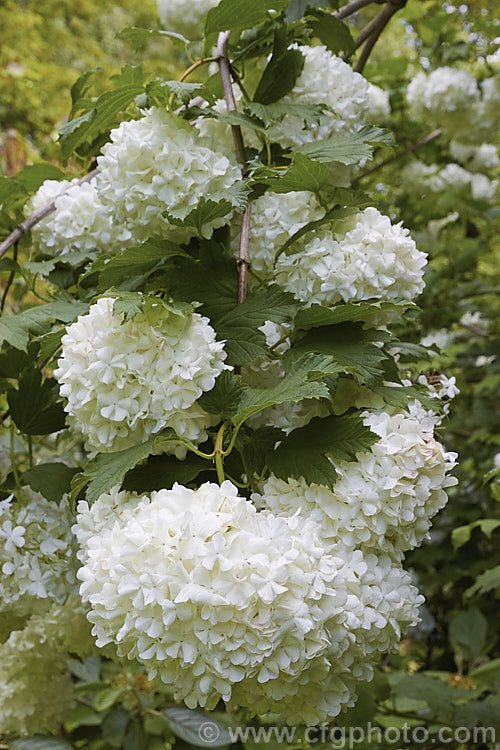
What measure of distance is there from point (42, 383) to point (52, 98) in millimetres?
7160

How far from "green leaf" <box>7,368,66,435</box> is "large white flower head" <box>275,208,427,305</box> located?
0.42 meters

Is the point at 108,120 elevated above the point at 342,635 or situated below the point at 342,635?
above

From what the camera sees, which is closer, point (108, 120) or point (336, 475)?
point (336, 475)

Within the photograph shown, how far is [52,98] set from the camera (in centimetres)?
752

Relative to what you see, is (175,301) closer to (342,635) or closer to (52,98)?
(342,635)

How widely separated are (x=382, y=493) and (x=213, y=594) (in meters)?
0.26

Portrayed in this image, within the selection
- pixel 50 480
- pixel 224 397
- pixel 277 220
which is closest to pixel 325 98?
pixel 277 220

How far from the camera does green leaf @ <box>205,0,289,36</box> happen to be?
1.16 metres

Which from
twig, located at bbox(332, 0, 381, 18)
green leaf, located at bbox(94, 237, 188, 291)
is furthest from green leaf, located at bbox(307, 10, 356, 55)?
green leaf, located at bbox(94, 237, 188, 291)

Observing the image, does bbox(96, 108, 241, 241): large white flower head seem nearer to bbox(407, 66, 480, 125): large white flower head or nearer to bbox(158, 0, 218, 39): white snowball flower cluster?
bbox(158, 0, 218, 39): white snowball flower cluster

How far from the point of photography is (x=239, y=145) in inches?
45.8

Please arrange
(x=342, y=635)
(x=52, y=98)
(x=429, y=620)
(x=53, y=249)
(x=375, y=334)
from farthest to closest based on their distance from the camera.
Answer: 1. (x=52, y=98)
2. (x=429, y=620)
3. (x=53, y=249)
4. (x=375, y=334)
5. (x=342, y=635)

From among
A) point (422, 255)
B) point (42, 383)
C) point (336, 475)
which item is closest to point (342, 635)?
point (336, 475)

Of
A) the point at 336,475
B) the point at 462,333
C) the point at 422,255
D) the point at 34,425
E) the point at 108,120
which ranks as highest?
the point at 108,120
